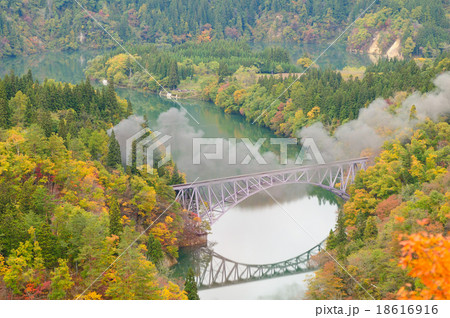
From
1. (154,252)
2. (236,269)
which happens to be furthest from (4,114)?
(236,269)

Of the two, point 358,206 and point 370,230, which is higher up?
point 370,230

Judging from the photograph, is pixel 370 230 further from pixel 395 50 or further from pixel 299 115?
pixel 395 50

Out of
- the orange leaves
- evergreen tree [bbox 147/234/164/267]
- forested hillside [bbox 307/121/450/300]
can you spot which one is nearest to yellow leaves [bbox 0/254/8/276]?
evergreen tree [bbox 147/234/164/267]

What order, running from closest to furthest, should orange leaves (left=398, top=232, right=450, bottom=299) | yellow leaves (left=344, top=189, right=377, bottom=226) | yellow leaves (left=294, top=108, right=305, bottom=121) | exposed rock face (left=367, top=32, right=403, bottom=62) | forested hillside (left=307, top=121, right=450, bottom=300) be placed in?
orange leaves (left=398, top=232, right=450, bottom=299) → forested hillside (left=307, top=121, right=450, bottom=300) → yellow leaves (left=344, top=189, right=377, bottom=226) → yellow leaves (left=294, top=108, right=305, bottom=121) → exposed rock face (left=367, top=32, right=403, bottom=62)

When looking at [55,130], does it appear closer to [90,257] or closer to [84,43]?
[90,257]

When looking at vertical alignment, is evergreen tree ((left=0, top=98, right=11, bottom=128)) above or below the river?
above

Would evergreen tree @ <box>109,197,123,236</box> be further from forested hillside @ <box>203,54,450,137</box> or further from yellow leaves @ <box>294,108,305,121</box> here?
yellow leaves @ <box>294,108,305,121</box>
